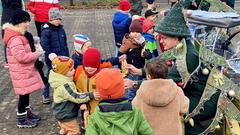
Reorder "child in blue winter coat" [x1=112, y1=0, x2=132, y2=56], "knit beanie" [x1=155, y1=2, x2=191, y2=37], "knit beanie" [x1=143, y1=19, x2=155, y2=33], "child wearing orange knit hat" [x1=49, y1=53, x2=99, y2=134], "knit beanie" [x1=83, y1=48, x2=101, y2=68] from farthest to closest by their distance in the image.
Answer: "child in blue winter coat" [x1=112, y1=0, x2=132, y2=56] < "knit beanie" [x1=143, y1=19, x2=155, y2=33] < "child wearing orange knit hat" [x1=49, y1=53, x2=99, y2=134] < "knit beanie" [x1=83, y1=48, x2=101, y2=68] < "knit beanie" [x1=155, y1=2, x2=191, y2=37]

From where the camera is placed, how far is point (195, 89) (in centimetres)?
411

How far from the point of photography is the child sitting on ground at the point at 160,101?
349 cm

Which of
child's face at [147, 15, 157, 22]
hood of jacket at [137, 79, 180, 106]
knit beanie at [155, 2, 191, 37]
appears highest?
knit beanie at [155, 2, 191, 37]

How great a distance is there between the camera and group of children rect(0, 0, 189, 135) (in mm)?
3230

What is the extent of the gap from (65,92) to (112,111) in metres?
1.81

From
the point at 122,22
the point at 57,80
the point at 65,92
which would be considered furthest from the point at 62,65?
the point at 122,22

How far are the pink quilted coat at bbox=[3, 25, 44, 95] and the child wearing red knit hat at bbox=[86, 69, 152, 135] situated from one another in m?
2.52

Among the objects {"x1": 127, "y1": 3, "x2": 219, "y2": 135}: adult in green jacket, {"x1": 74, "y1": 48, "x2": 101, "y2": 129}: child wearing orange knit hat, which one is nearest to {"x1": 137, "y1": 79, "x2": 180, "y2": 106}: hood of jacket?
{"x1": 127, "y1": 3, "x2": 219, "y2": 135}: adult in green jacket

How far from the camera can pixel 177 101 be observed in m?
3.61

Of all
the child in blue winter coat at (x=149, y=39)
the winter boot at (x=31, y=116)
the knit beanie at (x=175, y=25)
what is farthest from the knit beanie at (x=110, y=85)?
the winter boot at (x=31, y=116)

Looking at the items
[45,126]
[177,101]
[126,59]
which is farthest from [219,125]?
[45,126]

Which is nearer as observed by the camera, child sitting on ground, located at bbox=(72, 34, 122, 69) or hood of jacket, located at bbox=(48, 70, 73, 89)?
hood of jacket, located at bbox=(48, 70, 73, 89)

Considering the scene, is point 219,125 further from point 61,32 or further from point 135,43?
point 61,32

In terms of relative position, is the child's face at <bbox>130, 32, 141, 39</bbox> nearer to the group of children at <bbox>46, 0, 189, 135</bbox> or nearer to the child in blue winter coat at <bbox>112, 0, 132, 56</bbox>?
the group of children at <bbox>46, 0, 189, 135</bbox>
